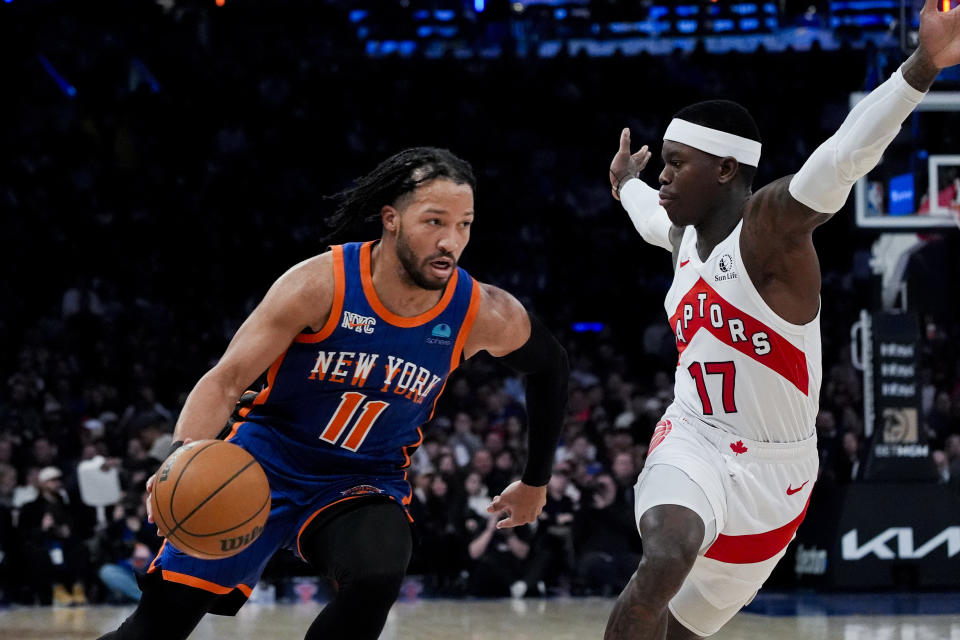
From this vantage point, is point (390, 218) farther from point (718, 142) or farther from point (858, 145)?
point (858, 145)

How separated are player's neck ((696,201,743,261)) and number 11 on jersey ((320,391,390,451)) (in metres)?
1.35

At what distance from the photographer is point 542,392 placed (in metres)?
4.98

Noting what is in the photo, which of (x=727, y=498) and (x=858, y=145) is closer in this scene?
(x=858, y=145)

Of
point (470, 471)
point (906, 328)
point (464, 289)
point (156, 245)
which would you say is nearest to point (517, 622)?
point (470, 471)

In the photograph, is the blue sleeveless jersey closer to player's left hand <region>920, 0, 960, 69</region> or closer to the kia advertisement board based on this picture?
player's left hand <region>920, 0, 960, 69</region>

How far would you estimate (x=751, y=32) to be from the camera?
19703 mm

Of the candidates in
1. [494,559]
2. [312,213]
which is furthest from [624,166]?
[312,213]

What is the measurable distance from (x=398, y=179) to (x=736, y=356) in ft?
4.48

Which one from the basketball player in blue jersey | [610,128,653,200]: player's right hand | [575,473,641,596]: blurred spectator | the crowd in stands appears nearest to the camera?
the basketball player in blue jersey

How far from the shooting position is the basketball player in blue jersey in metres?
4.23

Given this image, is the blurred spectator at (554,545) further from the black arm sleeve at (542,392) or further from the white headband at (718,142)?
the white headband at (718,142)

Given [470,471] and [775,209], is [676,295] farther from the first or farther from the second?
[470,471]

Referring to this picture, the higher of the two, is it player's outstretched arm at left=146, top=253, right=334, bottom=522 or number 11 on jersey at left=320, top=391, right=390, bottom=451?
player's outstretched arm at left=146, top=253, right=334, bottom=522

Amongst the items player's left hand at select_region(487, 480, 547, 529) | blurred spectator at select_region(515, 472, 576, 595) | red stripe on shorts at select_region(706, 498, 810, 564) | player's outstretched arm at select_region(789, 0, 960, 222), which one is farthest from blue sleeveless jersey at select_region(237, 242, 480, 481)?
blurred spectator at select_region(515, 472, 576, 595)
